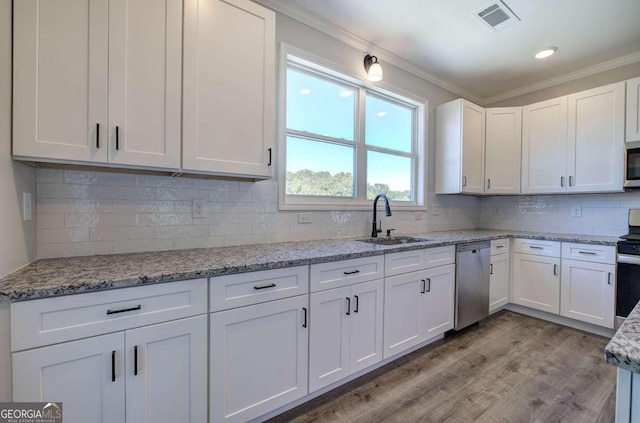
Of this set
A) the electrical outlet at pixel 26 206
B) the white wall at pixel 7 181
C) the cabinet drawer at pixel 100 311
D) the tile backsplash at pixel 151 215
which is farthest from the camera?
the tile backsplash at pixel 151 215

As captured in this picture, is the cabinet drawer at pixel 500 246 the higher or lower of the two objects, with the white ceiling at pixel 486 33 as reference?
lower

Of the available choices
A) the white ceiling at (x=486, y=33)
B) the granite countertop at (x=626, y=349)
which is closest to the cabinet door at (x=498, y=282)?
the white ceiling at (x=486, y=33)

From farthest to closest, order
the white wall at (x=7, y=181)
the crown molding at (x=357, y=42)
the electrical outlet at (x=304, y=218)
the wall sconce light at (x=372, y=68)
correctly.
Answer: the wall sconce light at (x=372, y=68) < the electrical outlet at (x=304, y=218) < the crown molding at (x=357, y=42) < the white wall at (x=7, y=181)

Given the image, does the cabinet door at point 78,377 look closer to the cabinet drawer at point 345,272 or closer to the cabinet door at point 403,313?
the cabinet drawer at point 345,272

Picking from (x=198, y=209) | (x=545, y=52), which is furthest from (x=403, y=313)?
(x=545, y=52)

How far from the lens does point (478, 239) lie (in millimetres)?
2842

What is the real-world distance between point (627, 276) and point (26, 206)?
4.27m

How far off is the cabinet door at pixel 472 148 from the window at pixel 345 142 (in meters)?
0.47

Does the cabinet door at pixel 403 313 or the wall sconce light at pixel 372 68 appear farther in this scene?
the wall sconce light at pixel 372 68

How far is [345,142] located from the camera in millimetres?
2746

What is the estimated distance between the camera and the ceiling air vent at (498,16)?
2.23 metres

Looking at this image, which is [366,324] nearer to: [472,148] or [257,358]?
[257,358]

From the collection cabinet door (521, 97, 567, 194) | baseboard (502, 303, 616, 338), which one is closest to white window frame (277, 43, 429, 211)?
cabinet door (521, 97, 567, 194)

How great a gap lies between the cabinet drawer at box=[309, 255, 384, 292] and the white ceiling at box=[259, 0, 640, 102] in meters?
1.95
